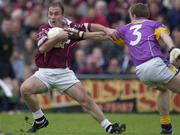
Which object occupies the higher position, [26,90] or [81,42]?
[26,90]

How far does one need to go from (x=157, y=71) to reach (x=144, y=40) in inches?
22.0

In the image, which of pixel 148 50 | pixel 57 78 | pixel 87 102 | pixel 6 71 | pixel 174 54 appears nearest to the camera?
pixel 174 54

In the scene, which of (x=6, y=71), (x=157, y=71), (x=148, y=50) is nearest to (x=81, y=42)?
(x=6, y=71)

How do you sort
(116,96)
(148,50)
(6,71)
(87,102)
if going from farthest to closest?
(6,71) → (116,96) → (87,102) → (148,50)

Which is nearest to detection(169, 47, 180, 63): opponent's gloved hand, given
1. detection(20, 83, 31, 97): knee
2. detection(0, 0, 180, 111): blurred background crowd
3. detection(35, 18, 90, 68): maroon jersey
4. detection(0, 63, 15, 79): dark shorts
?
detection(35, 18, 90, 68): maroon jersey

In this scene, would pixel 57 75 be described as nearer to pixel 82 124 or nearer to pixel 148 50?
pixel 148 50

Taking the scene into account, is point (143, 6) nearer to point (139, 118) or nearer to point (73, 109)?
point (139, 118)

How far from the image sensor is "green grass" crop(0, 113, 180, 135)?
13.3m

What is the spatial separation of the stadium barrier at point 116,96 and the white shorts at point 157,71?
270 inches

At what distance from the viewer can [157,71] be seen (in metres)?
11.9

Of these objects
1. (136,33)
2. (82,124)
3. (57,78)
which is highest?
(136,33)

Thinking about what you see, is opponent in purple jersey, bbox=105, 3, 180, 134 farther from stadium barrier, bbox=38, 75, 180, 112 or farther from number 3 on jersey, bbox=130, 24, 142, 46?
stadium barrier, bbox=38, 75, 180, 112

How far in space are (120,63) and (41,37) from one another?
25.7 feet

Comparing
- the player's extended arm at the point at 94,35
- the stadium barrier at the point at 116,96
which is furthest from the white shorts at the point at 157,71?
the stadium barrier at the point at 116,96
